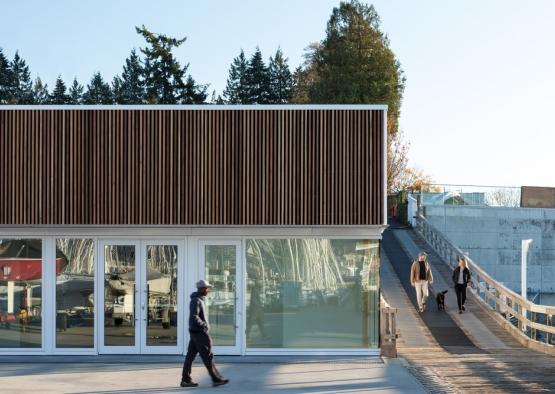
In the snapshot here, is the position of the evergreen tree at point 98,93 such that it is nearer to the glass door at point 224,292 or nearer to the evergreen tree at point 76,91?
the evergreen tree at point 76,91

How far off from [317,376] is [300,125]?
15.6 ft

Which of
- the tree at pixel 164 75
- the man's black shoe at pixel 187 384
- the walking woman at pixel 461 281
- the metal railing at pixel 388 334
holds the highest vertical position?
the tree at pixel 164 75

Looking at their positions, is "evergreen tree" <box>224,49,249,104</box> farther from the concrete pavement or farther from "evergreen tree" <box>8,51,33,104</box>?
the concrete pavement

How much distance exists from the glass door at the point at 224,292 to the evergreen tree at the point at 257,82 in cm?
7292

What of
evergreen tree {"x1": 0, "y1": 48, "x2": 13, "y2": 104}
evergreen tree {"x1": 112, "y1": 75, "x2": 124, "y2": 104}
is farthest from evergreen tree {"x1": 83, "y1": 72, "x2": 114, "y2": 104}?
evergreen tree {"x1": 0, "y1": 48, "x2": 13, "y2": 104}

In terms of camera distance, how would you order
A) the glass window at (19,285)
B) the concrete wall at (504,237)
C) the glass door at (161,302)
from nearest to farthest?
1. the glass door at (161,302)
2. the glass window at (19,285)
3. the concrete wall at (504,237)

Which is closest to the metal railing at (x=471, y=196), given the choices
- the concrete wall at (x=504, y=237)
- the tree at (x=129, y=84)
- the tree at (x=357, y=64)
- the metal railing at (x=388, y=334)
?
the concrete wall at (x=504, y=237)

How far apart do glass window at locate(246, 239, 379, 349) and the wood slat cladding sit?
0.89 meters

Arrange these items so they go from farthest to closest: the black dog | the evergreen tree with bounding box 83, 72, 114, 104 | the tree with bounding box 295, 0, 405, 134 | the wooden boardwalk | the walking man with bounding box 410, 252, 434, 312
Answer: the evergreen tree with bounding box 83, 72, 114, 104 < the tree with bounding box 295, 0, 405, 134 < the black dog < the walking man with bounding box 410, 252, 434, 312 < the wooden boardwalk

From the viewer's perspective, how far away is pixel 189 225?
60.3ft

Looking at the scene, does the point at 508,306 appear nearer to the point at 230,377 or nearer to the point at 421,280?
the point at 421,280

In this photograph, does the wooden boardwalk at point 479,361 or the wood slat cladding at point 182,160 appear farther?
the wood slat cladding at point 182,160

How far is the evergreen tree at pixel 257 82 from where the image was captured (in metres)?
91.4

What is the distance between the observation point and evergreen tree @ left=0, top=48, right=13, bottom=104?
88.1 meters
